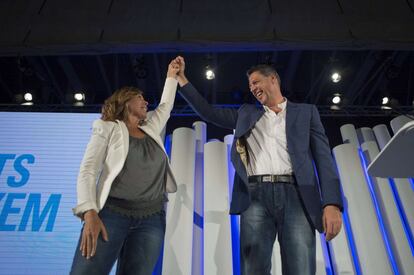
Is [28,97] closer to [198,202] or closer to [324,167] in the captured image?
[198,202]

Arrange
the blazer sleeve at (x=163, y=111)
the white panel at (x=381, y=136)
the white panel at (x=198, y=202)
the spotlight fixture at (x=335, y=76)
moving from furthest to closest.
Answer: the spotlight fixture at (x=335, y=76), the white panel at (x=381, y=136), the white panel at (x=198, y=202), the blazer sleeve at (x=163, y=111)

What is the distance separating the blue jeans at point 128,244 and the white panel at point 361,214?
6.09 feet

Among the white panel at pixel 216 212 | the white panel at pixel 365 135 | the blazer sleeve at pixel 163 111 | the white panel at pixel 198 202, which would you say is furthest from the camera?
the white panel at pixel 365 135

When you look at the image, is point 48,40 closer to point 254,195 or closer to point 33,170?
point 33,170

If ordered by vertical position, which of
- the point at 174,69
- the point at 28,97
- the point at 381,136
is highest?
the point at 28,97

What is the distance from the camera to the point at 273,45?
117 inches

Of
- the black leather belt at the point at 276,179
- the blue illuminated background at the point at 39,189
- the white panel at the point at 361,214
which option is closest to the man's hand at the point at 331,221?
the black leather belt at the point at 276,179

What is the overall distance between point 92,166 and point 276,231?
733 millimetres

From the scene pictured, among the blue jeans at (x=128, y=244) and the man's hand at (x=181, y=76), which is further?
the man's hand at (x=181, y=76)

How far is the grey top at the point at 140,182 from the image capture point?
133cm

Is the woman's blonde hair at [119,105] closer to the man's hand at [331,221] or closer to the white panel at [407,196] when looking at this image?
the man's hand at [331,221]

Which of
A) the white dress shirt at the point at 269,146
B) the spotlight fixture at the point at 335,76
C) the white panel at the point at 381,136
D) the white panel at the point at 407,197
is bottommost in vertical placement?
the white dress shirt at the point at 269,146

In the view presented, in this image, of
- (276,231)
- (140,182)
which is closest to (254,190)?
(276,231)

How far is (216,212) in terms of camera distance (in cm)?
262
